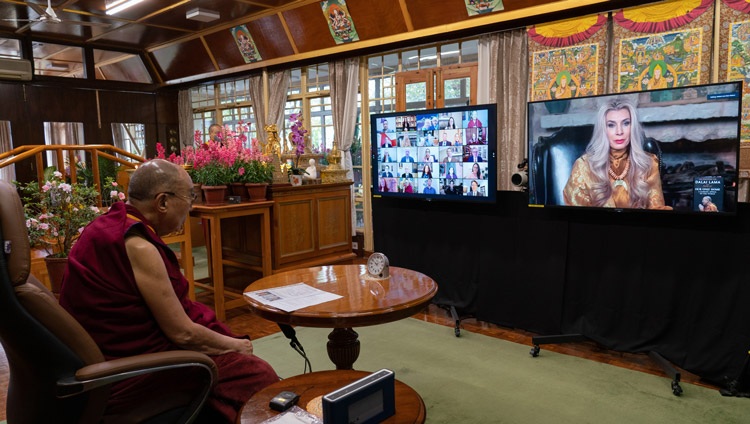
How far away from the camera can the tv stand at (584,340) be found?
278cm

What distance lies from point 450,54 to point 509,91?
102cm

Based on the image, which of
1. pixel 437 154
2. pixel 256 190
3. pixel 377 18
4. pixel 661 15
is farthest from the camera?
pixel 377 18

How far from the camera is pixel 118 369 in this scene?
1381 millimetres

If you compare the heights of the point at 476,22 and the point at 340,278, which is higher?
the point at 476,22

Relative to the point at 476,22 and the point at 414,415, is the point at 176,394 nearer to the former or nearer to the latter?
the point at 414,415

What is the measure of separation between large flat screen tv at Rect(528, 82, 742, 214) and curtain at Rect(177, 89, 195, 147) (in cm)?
717

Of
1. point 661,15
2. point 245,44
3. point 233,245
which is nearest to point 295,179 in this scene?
point 233,245

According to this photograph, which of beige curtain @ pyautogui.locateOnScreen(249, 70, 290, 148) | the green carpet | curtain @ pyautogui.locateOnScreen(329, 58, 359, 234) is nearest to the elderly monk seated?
the green carpet

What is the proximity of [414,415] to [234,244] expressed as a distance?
3628mm

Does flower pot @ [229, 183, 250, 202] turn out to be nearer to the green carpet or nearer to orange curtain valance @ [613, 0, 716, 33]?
the green carpet

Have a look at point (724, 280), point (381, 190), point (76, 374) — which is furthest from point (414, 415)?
point (381, 190)

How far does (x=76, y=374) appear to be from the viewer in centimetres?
136

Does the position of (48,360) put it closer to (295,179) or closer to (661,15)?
(295,179)

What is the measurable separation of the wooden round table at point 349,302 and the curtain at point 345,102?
3.91 m
